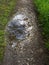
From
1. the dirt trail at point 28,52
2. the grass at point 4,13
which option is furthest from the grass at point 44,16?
the grass at point 4,13

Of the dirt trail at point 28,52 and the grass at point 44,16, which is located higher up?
the grass at point 44,16

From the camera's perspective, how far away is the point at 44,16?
813 centimetres

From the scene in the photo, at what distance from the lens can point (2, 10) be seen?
995 cm

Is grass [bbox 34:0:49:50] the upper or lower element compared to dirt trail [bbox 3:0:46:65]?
upper

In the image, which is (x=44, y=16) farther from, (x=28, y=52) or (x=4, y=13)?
(x=4, y=13)

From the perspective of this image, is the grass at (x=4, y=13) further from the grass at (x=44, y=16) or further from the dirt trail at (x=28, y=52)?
the grass at (x=44, y=16)

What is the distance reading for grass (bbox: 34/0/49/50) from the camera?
7730mm

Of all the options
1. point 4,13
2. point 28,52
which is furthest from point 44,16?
point 4,13

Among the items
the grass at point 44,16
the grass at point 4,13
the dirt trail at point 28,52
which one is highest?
the grass at point 44,16

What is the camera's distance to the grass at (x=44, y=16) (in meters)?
7.73

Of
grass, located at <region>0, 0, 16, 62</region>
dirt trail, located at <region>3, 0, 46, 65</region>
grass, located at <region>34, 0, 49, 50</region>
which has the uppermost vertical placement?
grass, located at <region>34, 0, 49, 50</region>

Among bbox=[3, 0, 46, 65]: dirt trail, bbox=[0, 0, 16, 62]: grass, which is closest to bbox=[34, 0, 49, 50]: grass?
bbox=[3, 0, 46, 65]: dirt trail

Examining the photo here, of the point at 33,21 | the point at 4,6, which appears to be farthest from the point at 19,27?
the point at 4,6

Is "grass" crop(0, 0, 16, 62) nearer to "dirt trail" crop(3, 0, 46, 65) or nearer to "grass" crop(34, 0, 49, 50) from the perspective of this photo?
"dirt trail" crop(3, 0, 46, 65)
